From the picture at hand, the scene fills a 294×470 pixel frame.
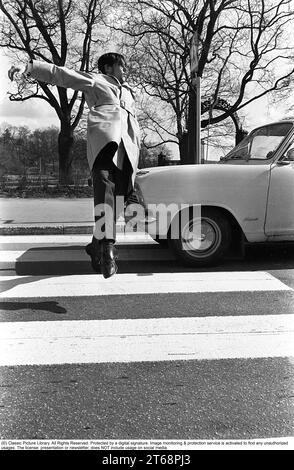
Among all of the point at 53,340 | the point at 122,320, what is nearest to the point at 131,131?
the point at 122,320

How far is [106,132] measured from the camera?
3.87 m

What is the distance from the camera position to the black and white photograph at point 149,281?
2.28 m

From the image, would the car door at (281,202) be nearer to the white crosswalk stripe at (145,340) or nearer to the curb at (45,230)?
the white crosswalk stripe at (145,340)

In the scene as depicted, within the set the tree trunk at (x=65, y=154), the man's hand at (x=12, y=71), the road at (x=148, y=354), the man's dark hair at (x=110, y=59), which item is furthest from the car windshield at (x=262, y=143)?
the tree trunk at (x=65, y=154)

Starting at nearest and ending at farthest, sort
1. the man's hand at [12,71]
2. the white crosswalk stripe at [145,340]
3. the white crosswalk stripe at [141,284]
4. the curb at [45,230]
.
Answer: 1. the white crosswalk stripe at [145,340]
2. the man's hand at [12,71]
3. the white crosswalk stripe at [141,284]
4. the curb at [45,230]

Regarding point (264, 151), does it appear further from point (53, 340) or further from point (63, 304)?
point (53, 340)

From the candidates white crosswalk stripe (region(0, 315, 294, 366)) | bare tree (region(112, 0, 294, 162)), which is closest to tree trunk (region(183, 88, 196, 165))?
bare tree (region(112, 0, 294, 162))

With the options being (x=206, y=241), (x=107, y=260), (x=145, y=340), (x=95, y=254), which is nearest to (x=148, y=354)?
(x=145, y=340)

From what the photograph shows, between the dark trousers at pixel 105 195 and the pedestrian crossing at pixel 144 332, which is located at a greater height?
the dark trousers at pixel 105 195

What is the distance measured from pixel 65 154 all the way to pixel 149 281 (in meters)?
12.0

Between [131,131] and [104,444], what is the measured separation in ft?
8.96

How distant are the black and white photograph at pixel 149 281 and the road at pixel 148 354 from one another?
1 cm

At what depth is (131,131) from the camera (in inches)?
162

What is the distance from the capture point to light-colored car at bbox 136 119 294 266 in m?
5.49
